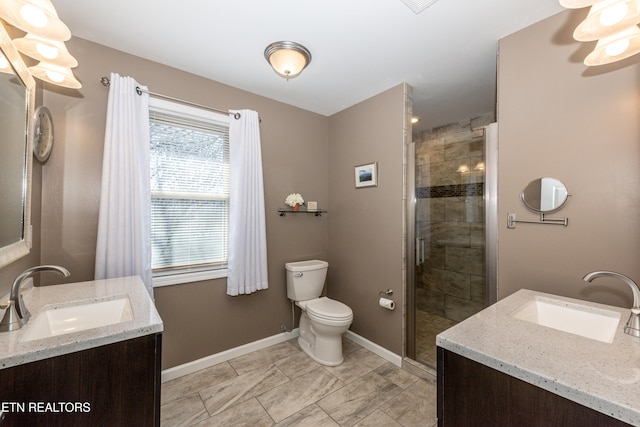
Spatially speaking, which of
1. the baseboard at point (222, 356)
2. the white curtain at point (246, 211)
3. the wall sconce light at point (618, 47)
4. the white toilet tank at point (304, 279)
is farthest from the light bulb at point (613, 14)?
the baseboard at point (222, 356)

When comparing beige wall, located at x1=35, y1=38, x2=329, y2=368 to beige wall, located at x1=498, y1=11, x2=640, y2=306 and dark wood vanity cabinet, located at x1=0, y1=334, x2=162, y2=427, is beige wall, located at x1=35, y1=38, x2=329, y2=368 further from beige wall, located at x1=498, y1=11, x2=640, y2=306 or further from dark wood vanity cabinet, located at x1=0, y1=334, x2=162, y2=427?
beige wall, located at x1=498, y1=11, x2=640, y2=306

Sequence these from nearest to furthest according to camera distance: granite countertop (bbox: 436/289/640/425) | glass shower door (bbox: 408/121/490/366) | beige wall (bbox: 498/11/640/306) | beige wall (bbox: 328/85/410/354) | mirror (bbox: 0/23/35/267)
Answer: granite countertop (bbox: 436/289/640/425) < mirror (bbox: 0/23/35/267) < beige wall (bbox: 498/11/640/306) < glass shower door (bbox: 408/121/490/366) < beige wall (bbox: 328/85/410/354)

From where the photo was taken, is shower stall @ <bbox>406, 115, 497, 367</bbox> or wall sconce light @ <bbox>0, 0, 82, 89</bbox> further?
shower stall @ <bbox>406, 115, 497, 367</bbox>

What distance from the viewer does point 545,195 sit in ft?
5.17

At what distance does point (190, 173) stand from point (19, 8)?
1307 mm

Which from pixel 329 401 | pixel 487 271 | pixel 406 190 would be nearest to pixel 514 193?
pixel 487 271

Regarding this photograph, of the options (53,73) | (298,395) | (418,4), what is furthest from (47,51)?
(298,395)

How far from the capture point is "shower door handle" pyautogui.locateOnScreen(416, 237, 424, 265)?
2.39 metres

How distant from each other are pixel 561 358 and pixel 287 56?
208 centimetres

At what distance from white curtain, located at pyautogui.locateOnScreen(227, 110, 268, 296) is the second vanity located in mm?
1176

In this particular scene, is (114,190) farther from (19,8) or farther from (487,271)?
(487,271)

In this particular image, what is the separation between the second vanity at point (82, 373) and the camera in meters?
0.80

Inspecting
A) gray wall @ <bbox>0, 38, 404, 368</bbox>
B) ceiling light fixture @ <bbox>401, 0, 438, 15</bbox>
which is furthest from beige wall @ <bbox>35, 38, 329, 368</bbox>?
ceiling light fixture @ <bbox>401, 0, 438, 15</bbox>

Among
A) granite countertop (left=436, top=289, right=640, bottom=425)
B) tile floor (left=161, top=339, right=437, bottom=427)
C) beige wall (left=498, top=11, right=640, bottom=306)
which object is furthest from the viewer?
tile floor (left=161, top=339, right=437, bottom=427)
